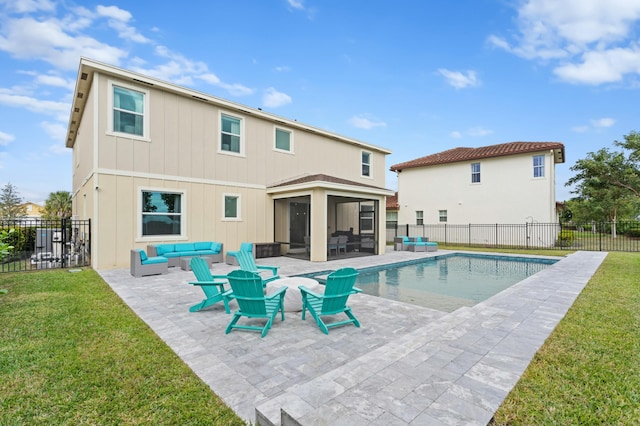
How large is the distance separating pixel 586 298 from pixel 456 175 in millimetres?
17653

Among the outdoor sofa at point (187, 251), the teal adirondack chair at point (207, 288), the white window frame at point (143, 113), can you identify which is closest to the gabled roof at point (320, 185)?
the outdoor sofa at point (187, 251)

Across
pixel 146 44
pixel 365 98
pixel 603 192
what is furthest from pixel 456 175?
pixel 146 44

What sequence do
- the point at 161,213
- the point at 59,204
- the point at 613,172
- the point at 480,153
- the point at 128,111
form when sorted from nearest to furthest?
the point at 128,111
the point at 161,213
the point at 480,153
the point at 613,172
the point at 59,204

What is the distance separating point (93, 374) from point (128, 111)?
9.95 metres

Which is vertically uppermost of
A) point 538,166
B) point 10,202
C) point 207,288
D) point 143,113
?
point 143,113

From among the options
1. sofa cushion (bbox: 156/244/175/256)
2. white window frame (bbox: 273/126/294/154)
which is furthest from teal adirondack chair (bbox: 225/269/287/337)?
white window frame (bbox: 273/126/294/154)

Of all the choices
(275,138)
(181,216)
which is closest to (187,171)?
(181,216)

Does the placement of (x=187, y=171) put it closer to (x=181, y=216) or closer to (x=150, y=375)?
(x=181, y=216)

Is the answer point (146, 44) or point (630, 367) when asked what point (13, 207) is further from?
point (630, 367)

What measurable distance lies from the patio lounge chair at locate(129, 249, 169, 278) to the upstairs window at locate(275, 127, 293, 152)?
7.78 metres

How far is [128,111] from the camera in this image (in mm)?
10625

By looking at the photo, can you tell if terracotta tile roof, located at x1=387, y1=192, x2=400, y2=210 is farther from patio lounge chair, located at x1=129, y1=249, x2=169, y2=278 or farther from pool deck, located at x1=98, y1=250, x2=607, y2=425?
pool deck, located at x1=98, y1=250, x2=607, y2=425

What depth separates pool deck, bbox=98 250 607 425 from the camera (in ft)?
A: 8.02

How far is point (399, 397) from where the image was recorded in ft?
8.48
